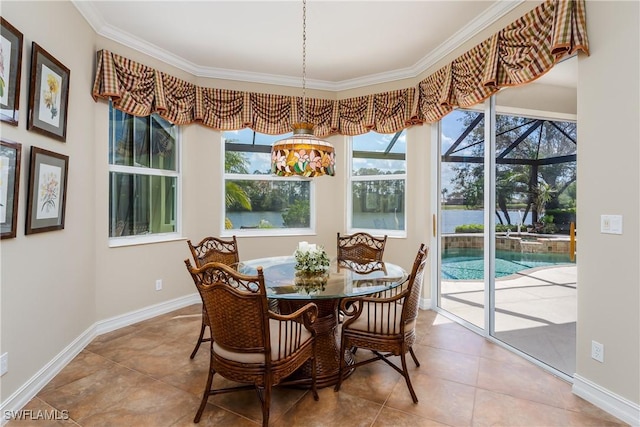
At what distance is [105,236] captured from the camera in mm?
3236

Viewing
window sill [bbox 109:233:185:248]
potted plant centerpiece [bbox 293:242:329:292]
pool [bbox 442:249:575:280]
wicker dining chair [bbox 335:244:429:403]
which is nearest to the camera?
→ wicker dining chair [bbox 335:244:429:403]

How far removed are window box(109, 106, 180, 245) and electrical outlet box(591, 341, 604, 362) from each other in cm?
391

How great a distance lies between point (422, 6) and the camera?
2773 mm

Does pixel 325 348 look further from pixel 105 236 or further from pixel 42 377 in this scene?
pixel 105 236

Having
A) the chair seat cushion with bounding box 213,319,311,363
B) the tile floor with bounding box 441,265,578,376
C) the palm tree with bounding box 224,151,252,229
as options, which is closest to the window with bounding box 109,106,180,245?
the palm tree with bounding box 224,151,252,229

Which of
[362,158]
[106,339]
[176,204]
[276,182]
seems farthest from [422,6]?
[106,339]

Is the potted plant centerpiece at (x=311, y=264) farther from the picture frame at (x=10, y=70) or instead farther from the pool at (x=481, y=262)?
the picture frame at (x=10, y=70)

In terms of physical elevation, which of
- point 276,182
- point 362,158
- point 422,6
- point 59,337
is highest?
point 422,6

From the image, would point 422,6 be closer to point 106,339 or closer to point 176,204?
point 176,204

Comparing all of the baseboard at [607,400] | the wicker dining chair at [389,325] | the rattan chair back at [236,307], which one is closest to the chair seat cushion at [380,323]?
the wicker dining chair at [389,325]

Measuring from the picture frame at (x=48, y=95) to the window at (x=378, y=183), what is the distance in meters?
3.14

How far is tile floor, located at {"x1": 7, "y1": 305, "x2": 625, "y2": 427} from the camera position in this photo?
196cm

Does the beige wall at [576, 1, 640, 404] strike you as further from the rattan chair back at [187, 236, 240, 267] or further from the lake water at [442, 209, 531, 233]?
the rattan chair back at [187, 236, 240, 267]

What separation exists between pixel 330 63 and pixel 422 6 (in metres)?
1.33
